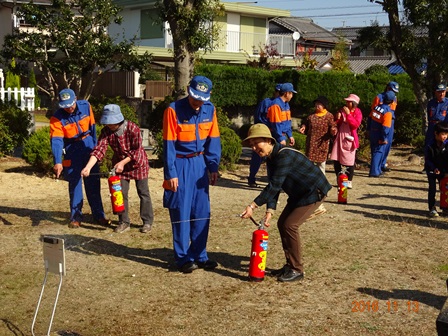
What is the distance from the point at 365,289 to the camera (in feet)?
23.2

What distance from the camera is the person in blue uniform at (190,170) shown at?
7.51m

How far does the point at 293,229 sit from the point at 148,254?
2046 mm

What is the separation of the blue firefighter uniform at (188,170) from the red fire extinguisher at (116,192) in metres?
1.59

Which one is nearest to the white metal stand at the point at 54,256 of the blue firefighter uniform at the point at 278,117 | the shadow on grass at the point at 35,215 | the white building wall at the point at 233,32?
the shadow on grass at the point at 35,215

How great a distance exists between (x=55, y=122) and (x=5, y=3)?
26.4 m

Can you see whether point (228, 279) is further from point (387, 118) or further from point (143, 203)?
point (387, 118)

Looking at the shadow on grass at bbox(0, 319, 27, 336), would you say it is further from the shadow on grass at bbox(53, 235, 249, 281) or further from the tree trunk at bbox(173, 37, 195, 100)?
the tree trunk at bbox(173, 37, 195, 100)

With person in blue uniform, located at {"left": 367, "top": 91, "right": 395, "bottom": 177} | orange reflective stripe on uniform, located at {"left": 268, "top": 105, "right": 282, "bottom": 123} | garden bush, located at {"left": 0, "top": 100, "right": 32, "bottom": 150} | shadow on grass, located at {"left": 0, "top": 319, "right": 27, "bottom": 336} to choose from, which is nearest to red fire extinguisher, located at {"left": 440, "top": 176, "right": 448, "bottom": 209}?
orange reflective stripe on uniform, located at {"left": 268, "top": 105, "right": 282, "bottom": 123}

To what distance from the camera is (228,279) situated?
7445 mm

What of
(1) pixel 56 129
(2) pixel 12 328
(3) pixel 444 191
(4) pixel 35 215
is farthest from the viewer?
(4) pixel 35 215

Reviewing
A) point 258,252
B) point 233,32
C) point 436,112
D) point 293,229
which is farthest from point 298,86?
point 258,252

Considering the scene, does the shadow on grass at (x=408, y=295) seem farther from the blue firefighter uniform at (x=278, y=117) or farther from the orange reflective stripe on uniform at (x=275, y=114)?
the orange reflective stripe on uniform at (x=275, y=114)

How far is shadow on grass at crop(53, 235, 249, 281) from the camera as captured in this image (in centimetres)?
785

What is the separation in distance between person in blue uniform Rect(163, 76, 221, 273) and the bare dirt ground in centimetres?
33
